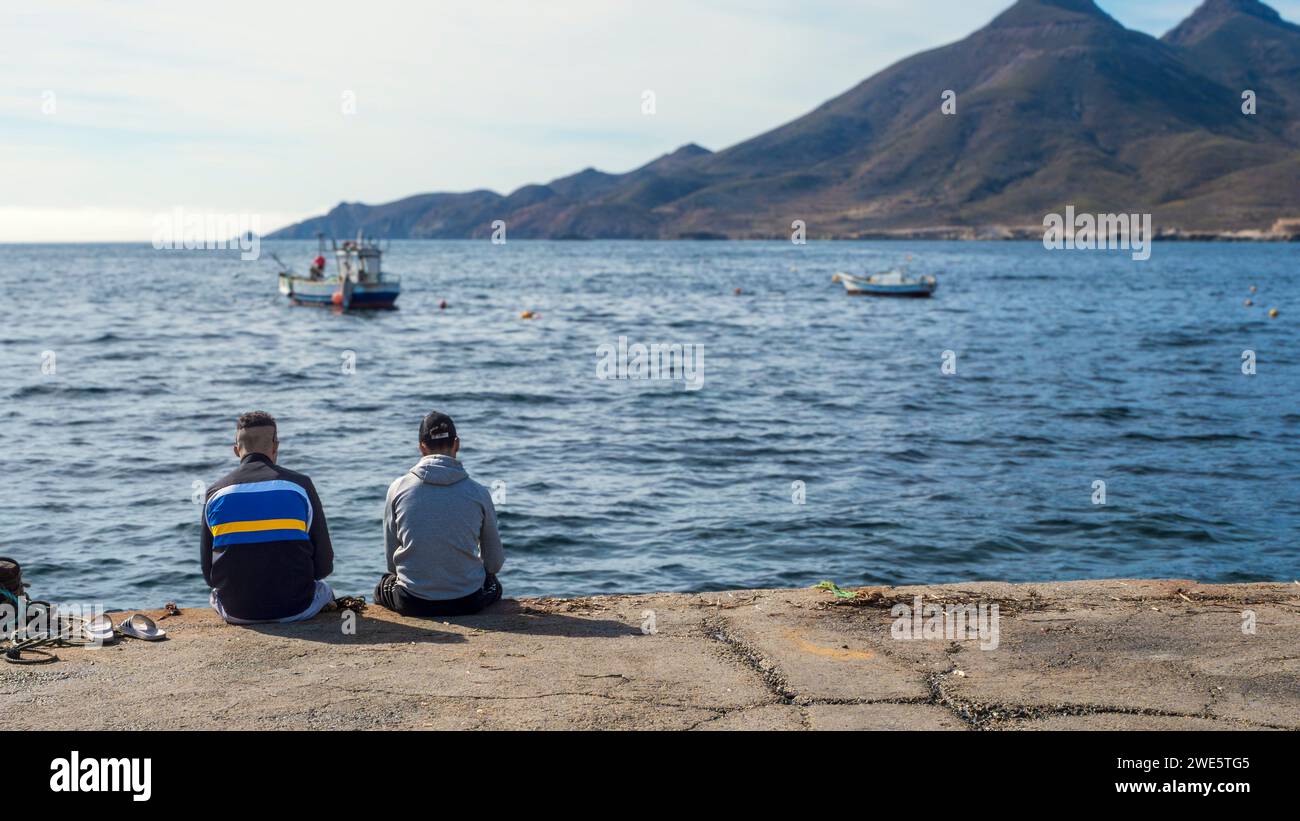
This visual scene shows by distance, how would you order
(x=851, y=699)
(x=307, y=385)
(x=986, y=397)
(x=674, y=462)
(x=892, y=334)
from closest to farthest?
1. (x=851, y=699)
2. (x=674, y=462)
3. (x=986, y=397)
4. (x=307, y=385)
5. (x=892, y=334)

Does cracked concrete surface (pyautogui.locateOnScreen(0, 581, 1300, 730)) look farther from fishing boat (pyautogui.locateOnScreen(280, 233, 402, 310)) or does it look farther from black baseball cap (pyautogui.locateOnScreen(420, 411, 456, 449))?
fishing boat (pyautogui.locateOnScreen(280, 233, 402, 310))

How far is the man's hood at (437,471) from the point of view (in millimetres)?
7195

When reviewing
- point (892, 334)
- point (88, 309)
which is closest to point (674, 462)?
point (892, 334)

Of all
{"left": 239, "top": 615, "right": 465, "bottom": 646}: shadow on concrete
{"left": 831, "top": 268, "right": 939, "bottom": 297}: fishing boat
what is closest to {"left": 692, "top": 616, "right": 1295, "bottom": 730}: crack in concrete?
{"left": 239, "top": 615, "right": 465, "bottom": 646}: shadow on concrete

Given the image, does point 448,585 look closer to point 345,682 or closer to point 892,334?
point 345,682

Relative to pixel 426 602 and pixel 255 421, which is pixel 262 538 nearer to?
pixel 255 421

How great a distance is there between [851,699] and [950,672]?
2.50 ft

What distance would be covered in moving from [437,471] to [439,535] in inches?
16.0

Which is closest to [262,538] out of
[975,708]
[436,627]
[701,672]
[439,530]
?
[439,530]

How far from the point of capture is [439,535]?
7250mm

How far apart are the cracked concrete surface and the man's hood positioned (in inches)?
36.2

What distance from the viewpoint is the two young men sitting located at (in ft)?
22.5

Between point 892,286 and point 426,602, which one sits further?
point 892,286

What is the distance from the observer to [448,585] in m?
7.41
